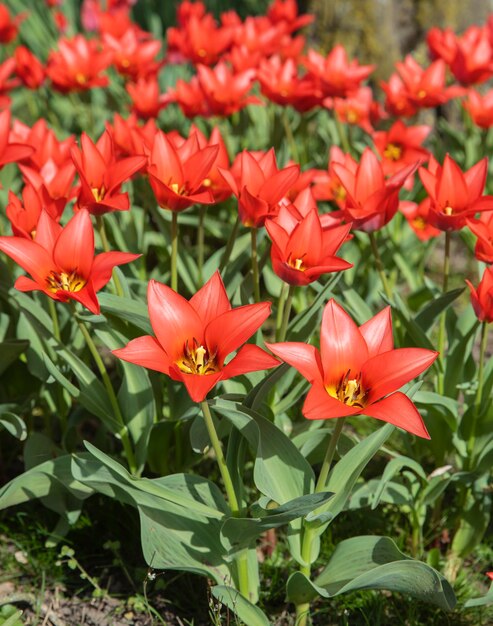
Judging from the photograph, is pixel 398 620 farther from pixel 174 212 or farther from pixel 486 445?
pixel 174 212

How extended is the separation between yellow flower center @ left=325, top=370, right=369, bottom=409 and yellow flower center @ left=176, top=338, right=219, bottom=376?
0.24 metres

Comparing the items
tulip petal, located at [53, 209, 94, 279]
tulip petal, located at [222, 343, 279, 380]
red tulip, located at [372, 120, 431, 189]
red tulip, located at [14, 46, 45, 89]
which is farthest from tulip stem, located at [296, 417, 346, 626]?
red tulip, located at [14, 46, 45, 89]

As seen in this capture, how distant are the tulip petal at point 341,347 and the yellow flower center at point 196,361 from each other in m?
0.24

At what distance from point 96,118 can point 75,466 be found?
3.35 meters

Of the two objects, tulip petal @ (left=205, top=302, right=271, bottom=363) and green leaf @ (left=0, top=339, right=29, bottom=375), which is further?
green leaf @ (left=0, top=339, right=29, bottom=375)

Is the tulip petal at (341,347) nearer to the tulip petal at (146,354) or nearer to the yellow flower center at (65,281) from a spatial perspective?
the tulip petal at (146,354)

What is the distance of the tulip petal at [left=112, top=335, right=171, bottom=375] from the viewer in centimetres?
142

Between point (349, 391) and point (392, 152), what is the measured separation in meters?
1.85

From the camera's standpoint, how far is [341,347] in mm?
1513

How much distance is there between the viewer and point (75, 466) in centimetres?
171

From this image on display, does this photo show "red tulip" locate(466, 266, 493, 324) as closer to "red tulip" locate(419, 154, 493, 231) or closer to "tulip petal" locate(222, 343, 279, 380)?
"red tulip" locate(419, 154, 493, 231)

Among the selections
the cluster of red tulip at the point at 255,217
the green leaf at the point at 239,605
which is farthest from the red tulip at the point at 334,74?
the green leaf at the point at 239,605

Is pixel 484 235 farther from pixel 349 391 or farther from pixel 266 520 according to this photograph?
pixel 266 520

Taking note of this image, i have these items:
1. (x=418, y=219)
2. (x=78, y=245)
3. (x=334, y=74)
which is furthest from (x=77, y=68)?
(x=78, y=245)
